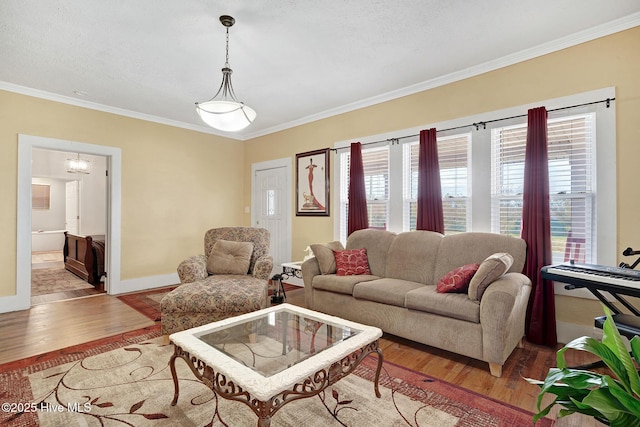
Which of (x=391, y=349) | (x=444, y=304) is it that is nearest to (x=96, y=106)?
(x=391, y=349)

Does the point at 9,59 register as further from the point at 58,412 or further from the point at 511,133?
the point at 511,133

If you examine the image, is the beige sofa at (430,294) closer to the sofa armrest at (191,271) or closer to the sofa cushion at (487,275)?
the sofa cushion at (487,275)

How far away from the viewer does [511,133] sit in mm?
3105

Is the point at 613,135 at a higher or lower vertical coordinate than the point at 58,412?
higher

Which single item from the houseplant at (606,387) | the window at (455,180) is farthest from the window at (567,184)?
the houseplant at (606,387)

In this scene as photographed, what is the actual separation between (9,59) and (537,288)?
18.2ft

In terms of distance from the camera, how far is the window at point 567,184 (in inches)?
106

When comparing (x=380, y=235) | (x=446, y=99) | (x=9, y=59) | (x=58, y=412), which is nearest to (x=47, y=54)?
(x=9, y=59)

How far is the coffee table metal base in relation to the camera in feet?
4.17

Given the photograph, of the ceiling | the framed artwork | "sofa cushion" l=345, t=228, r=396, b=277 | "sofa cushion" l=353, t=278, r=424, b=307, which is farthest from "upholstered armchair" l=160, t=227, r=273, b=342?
the ceiling

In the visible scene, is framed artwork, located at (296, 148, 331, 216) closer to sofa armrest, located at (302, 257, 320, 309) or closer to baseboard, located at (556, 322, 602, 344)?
sofa armrest, located at (302, 257, 320, 309)

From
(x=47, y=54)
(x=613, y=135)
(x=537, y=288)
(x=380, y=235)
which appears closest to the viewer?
(x=613, y=135)

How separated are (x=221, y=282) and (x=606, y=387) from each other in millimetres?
2811

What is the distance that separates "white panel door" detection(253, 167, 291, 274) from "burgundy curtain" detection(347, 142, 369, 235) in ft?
4.71
